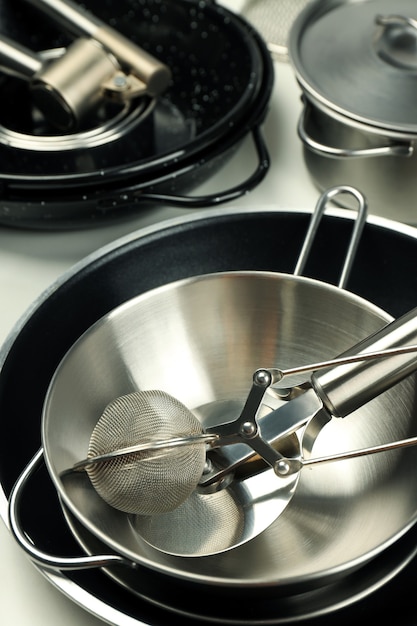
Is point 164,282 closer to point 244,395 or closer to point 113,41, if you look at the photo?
point 244,395

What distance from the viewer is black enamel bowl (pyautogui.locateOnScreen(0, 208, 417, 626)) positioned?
0.41m

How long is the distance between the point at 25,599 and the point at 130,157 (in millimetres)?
363

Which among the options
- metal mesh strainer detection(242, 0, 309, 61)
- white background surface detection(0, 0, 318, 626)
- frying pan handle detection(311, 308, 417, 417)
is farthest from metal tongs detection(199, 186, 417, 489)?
metal mesh strainer detection(242, 0, 309, 61)

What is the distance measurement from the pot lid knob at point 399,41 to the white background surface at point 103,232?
12 centimetres

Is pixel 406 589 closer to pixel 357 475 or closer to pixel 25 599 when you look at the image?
pixel 357 475

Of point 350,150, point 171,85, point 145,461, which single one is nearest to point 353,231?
point 350,150

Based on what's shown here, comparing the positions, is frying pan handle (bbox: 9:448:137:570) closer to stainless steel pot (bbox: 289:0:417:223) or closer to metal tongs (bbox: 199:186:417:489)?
metal tongs (bbox: 199:186:417:489)

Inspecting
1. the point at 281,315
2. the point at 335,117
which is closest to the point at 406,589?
the point at 281,315

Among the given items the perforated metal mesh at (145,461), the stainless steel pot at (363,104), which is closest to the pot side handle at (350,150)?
the stainless steel pot at (363,104)

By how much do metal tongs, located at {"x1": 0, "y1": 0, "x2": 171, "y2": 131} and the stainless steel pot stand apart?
132 millimetres

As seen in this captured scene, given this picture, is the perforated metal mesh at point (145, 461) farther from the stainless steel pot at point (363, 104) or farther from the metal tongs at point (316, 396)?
the stainless steel pot at point (363, 104)

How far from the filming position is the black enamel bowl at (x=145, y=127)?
61 cm

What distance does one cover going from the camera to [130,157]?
27.6 inches

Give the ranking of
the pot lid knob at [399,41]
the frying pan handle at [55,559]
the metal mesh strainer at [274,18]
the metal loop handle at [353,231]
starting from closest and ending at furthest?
1. the frying pan handle at [55,559]
2. the metal loop handle at [353,231]
3. the pot lid knob at [399,41]
4. the metal mesh strainer at [274,18]
